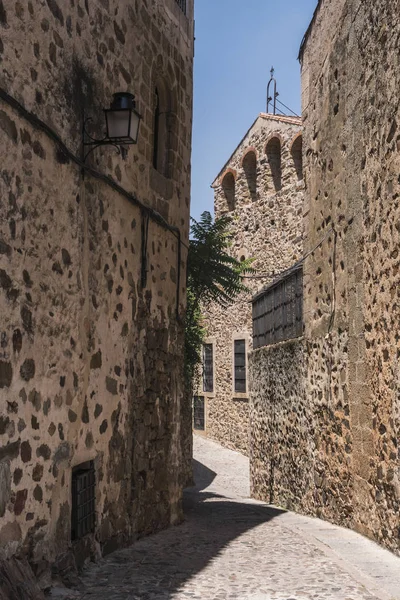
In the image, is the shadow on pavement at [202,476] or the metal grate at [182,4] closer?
the metal grate at [182,4]

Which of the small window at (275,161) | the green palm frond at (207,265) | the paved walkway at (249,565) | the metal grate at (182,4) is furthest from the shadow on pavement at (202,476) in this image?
the metal grate at (182,4)

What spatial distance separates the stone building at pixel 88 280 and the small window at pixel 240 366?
41.5 ft

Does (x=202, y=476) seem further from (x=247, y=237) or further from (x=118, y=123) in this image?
(x=118, y=123)

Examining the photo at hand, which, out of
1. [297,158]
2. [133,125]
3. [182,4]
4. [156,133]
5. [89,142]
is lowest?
[89,142]

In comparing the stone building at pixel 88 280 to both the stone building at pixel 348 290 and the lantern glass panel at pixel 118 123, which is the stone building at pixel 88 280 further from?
the stone building at pixel 348 290

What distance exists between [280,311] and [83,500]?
264 inches

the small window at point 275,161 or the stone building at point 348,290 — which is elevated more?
the small window at point 275,161

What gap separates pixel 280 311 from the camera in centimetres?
1170

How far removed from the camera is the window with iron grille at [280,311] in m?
10.5

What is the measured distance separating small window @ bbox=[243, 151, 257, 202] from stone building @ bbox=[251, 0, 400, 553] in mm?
9937

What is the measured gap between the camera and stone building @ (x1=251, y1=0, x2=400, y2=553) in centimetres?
630

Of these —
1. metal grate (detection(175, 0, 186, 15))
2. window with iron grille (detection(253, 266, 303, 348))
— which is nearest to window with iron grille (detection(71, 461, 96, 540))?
window with iron grille (detection(253, 266, 303, 348))

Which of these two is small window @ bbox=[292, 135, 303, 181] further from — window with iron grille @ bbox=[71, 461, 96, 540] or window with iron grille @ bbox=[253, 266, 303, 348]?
window with iron grille @ bbox=[71, 461, 96, 540]

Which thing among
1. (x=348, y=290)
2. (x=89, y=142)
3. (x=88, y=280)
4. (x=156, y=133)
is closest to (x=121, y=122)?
(x=89, y=142)
